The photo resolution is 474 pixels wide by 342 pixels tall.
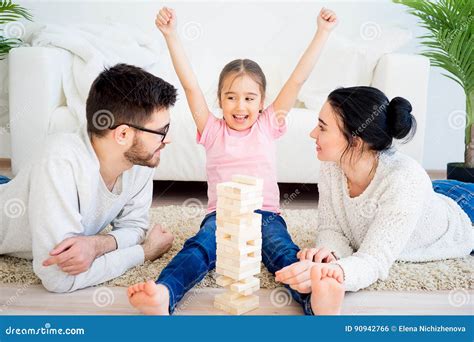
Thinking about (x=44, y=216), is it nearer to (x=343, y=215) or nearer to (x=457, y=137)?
(x=343, y=215)

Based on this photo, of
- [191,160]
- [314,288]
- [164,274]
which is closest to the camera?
[314,288]

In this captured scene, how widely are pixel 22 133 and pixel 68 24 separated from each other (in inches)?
17.8

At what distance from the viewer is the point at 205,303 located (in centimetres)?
113

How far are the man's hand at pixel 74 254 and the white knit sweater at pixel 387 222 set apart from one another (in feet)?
1.68

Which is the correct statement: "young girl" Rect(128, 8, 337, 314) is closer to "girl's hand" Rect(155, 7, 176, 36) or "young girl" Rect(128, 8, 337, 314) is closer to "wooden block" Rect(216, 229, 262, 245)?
"girl's hand" Rect(155, 7, 176, 36)

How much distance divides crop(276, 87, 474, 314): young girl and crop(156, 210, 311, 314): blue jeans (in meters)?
0.09

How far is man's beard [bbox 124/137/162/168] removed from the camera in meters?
1.20

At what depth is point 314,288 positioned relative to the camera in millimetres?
991

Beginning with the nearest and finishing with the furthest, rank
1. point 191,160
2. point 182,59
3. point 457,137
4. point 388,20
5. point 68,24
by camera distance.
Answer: point 182,59
point 191,160
point 68,24
point 388,20
point 457,137

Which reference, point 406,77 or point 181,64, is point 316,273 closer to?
point 181,64

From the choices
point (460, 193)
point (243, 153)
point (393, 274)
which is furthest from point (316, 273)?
point (460, 193)

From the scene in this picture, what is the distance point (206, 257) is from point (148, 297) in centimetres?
23

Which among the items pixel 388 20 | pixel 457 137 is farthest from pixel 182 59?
pixel 457 137

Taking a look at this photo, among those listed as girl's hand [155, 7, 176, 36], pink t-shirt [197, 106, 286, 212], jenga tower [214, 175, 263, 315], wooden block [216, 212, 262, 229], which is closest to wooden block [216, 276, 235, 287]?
jenga tower [214, 175, 263, 315]
